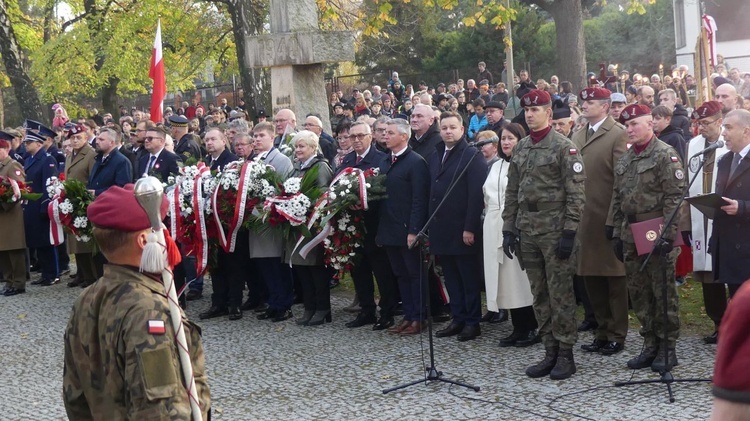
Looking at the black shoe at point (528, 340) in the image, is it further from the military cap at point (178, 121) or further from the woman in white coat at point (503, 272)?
the military cap at point (178, 121)

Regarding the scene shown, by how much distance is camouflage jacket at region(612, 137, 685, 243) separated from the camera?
23.7 feet

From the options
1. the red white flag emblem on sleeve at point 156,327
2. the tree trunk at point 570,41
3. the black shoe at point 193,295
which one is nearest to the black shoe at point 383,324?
the black shoe at point 193,295

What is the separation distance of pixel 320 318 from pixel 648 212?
3.89 meters

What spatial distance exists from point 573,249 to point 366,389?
75.8 inches

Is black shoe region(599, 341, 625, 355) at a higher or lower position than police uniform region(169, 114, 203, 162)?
lower

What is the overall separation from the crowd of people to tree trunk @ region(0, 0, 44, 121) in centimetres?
1590

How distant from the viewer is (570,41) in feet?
70.7

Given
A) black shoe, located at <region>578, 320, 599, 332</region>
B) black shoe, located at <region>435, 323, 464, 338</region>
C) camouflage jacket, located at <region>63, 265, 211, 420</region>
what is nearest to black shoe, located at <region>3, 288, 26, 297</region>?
black shoe, located at <region>435, 323, 464, 338</region>

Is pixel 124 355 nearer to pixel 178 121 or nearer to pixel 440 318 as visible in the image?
pixel 440 318

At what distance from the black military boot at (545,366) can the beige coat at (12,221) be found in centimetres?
836

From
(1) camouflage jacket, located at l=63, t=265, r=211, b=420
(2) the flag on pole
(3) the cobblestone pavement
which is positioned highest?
(2) the flag on pole

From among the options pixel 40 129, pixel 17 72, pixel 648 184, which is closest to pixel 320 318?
pixel 648 184

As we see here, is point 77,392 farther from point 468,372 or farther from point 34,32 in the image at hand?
point 34,32

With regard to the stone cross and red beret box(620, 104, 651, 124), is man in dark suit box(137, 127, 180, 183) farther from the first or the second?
red beret box(620, 104, 651, 124)
